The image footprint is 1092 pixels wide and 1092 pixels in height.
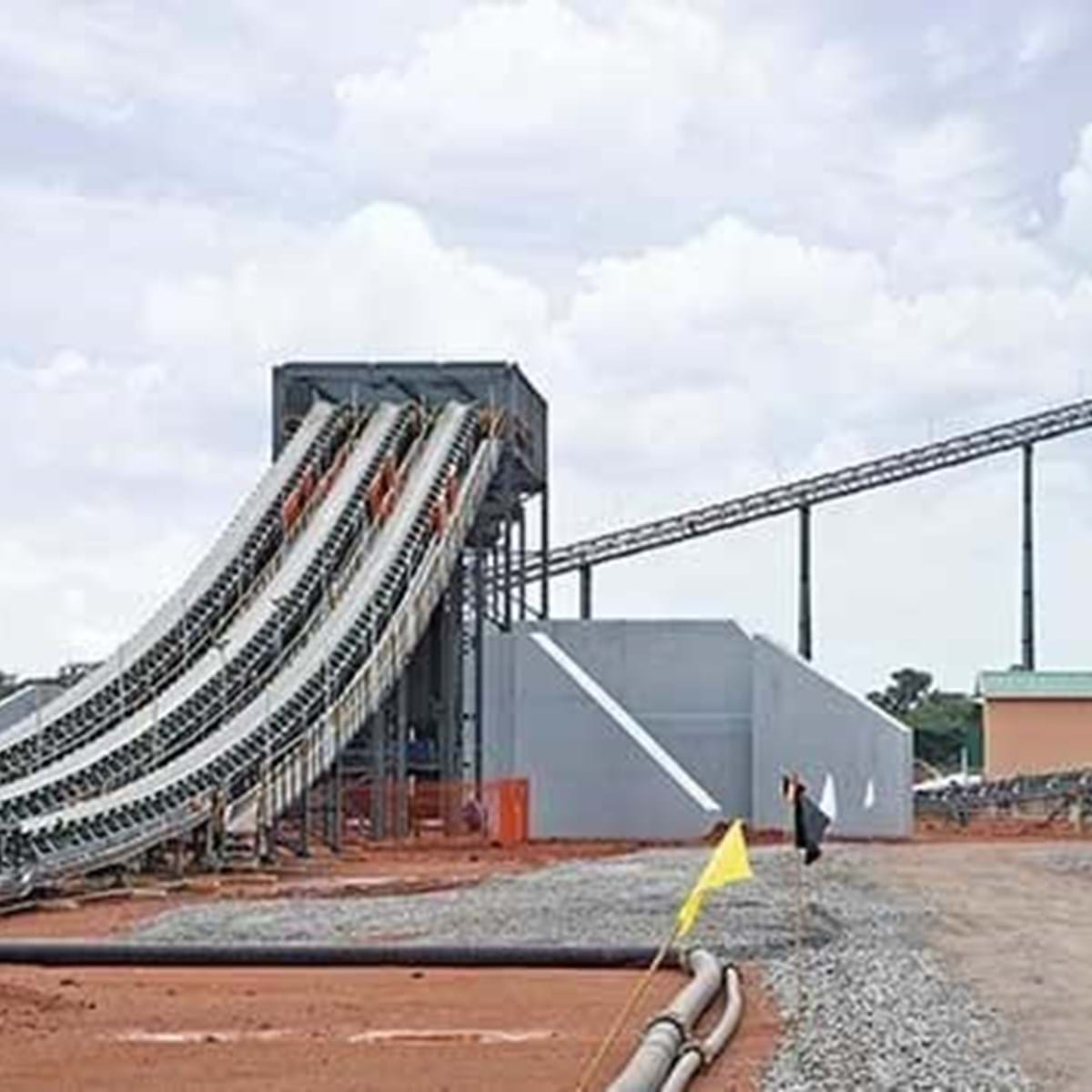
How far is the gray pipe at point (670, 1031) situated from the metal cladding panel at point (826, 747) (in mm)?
39402

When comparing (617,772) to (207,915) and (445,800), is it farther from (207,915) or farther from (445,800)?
(207,915)

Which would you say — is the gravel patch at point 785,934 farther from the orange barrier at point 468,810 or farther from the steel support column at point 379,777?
the orange barrier at point 468,810

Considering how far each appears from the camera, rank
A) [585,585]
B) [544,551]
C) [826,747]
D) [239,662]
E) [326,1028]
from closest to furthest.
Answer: [326,1028] < [239,662] < [826,747] < [544,551] < [585,585]

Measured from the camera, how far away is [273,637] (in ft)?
179

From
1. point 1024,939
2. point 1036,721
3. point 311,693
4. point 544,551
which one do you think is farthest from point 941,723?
point 1024,939

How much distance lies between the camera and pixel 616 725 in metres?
60.7

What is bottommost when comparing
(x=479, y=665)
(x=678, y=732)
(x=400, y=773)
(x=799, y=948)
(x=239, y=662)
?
(x=799, y=948)

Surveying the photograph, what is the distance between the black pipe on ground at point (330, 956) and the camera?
963 inches

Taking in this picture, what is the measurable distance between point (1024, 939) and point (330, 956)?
297 inches

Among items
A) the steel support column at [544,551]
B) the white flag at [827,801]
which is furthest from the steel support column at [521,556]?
the white flag at [827,801]

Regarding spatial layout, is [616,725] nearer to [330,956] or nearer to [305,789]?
[305,789]

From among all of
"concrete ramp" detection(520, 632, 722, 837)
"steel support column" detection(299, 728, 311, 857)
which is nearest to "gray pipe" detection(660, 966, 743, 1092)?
"steel support column" detection(299, 728, 311, 857)

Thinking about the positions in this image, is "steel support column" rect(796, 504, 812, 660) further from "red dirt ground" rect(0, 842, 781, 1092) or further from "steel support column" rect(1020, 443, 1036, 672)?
"red dirt ground" rect(0, 842, 781, 1092)

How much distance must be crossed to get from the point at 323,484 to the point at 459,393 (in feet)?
17.0
